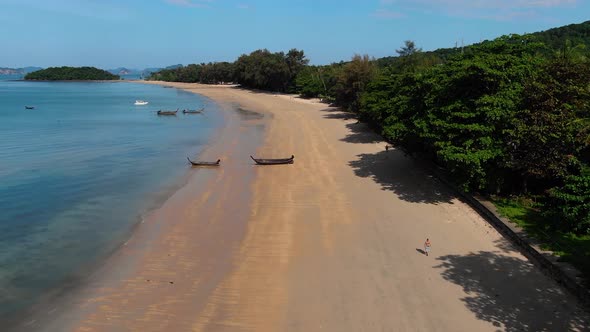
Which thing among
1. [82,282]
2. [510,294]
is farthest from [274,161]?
[510,294]

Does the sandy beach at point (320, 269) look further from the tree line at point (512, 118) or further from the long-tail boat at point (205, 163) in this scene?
the long-tail boat at point (205, 163)

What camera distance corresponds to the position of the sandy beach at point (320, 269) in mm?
12969

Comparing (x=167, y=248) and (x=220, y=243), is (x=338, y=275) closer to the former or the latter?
(x=220, y=243)

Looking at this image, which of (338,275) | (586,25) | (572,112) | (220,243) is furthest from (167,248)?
(586,25)

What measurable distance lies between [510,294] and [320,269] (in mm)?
6322

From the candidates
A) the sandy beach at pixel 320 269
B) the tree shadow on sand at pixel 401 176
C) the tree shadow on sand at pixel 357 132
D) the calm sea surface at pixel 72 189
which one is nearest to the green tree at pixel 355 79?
the tree shadow on sand at pixel 357 132

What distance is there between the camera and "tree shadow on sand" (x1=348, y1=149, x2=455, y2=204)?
23789mm

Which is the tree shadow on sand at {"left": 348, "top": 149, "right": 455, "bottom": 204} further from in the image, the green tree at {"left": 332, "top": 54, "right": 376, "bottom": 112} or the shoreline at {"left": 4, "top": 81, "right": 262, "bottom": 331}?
the green tree at {"left": 332, "top": 54, "right": 376, "bottom": 112}

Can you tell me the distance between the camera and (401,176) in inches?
1102

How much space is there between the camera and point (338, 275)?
1555 cm

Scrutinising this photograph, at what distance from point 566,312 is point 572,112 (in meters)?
10.6

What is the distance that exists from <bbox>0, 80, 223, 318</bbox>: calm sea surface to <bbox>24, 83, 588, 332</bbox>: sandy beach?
1856mm

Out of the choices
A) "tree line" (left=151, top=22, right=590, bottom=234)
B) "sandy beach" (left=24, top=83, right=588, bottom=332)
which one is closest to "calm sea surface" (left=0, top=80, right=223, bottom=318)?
"sandy beach" (left=24, top=83, right=588, bottom=332)

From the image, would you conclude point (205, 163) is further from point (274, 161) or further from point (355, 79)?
point (355, 79)
